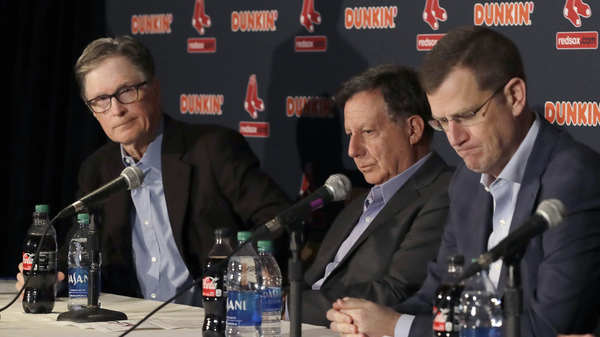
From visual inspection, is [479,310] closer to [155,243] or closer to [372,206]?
[372,206]

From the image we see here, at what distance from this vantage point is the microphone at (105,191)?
2.64 metres

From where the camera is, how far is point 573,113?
3.47 meters

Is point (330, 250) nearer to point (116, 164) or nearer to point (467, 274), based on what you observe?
point (116, 164)

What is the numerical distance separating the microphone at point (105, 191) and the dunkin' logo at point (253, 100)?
1849 mm

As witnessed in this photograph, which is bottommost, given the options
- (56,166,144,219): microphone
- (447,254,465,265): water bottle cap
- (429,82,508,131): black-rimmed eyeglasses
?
(447,254,465,265): water bottle cap

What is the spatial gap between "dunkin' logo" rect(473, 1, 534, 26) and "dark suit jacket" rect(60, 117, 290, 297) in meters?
1.10

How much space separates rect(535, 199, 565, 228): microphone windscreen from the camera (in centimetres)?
174

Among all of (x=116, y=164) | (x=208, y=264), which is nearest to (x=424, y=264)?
(x=208, y=264)

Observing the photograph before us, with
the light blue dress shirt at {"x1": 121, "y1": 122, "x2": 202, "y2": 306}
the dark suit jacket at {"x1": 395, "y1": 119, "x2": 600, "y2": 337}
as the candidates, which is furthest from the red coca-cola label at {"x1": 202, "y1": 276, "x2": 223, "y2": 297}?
the light blue dress shirt at {"x1": 121, "y1": 122, "x2": 202, "y2": 306}

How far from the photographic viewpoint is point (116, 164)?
13.4 feet

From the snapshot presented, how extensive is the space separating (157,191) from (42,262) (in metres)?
0.87

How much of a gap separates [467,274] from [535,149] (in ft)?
2.49

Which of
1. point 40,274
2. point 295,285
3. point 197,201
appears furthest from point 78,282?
point 295,285

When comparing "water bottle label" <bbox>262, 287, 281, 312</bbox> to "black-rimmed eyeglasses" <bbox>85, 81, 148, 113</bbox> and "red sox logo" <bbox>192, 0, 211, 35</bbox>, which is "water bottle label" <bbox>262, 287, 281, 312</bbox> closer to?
"black-rimmed eyeglasses" <bbox>85, 81, 148, 113</bbox>
